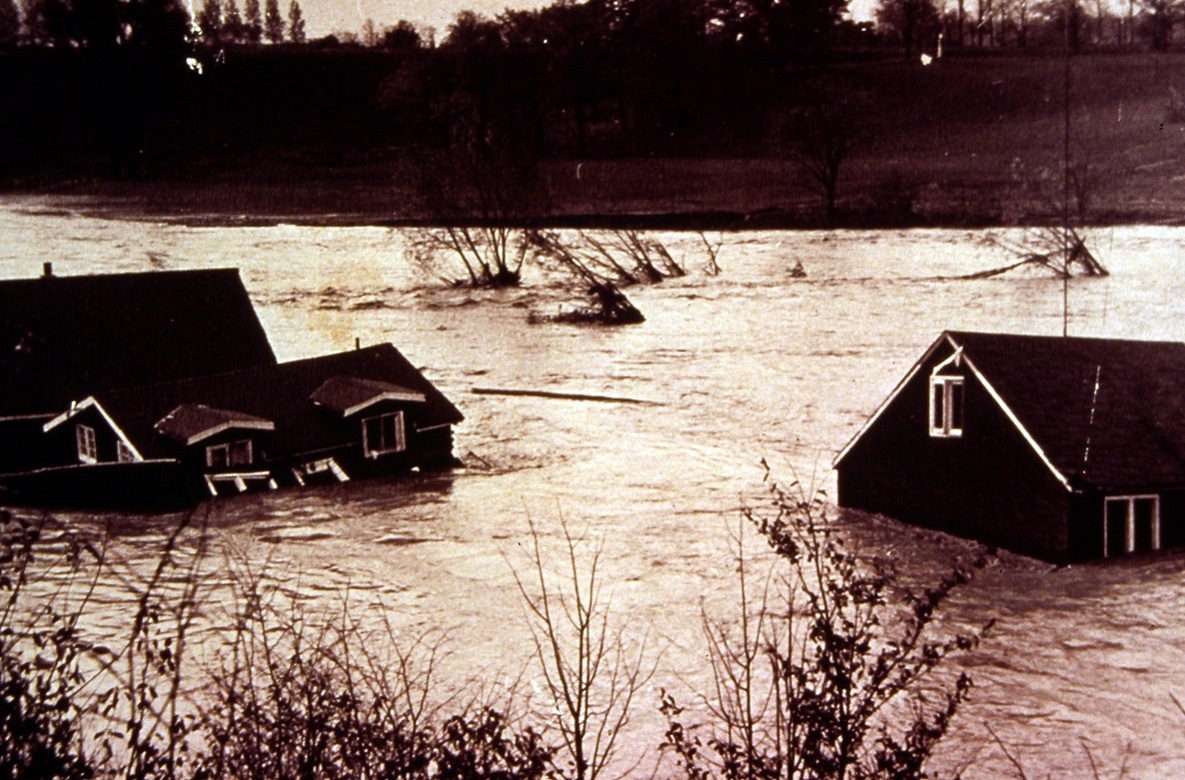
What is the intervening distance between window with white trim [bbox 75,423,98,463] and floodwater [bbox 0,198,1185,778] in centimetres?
31

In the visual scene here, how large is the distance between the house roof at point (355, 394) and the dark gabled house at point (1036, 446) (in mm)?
1984

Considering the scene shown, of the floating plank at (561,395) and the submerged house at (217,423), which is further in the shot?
the floating plank at (561,395)

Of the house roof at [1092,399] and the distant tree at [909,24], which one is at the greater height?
the distant tree at [909,24]

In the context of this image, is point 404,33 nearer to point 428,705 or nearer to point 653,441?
point 653,441

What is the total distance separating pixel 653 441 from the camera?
6.45 meters

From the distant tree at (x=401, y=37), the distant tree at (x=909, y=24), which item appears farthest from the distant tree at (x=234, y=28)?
the distant tree at (x=909, y=24)

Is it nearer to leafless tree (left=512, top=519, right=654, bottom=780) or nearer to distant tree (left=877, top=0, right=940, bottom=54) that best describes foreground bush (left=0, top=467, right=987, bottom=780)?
leafless tree (left=512, top=519, right=654, bottom=780)

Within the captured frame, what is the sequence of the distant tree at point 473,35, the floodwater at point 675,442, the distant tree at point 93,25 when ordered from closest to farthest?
1. the floodwater at point 675,442
2. the distant tree at point 93,25
3. the distant tree at point 473,35

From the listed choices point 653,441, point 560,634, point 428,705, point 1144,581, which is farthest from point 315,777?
point 1144,581

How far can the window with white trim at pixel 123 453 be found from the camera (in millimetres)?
6062

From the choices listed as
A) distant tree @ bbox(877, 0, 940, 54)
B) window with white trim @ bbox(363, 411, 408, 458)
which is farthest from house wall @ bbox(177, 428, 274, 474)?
distant tree @ bbox(877, 0, 940, 54)

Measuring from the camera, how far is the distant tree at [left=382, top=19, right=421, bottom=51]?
255 inches

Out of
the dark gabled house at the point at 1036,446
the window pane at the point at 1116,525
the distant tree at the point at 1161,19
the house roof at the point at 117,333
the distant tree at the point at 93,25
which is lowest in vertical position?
the window pane at the point at 1116,525

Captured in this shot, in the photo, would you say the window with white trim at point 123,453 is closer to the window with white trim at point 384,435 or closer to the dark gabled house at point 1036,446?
the window with white trim at point 384,435
